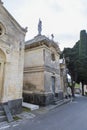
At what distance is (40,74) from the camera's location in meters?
14.4

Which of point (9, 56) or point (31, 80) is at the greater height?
point (9, 56)

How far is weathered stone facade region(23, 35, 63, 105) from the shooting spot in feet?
46.2

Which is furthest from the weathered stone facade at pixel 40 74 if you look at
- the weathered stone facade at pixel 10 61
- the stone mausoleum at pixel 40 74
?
the weathered stone facade at pixel 10 61

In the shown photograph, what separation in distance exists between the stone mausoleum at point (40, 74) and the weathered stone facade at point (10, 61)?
4.21m

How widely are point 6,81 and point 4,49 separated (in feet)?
6.55

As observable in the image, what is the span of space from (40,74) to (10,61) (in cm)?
528

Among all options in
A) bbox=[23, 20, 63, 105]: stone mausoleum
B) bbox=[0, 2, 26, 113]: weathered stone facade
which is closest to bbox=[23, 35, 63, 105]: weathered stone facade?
bbox=[23, 20, 63, 105]: stone mausoleum

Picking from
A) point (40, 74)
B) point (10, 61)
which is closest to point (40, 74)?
point (40, 74)

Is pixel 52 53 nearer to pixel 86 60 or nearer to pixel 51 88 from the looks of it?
pixel 51 88

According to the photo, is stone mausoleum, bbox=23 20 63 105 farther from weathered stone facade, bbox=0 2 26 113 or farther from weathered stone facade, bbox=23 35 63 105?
weathered stone facade, bbox=0 2 26 113

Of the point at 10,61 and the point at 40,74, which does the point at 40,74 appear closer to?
the point at 40,74

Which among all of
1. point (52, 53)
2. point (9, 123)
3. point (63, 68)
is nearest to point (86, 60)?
point (63, 68)

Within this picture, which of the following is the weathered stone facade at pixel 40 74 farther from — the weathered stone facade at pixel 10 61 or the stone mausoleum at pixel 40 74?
the weathered stone facade at pixel 10 61

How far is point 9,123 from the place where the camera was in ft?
24.7
